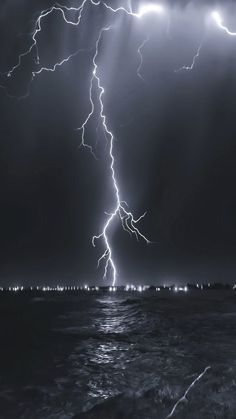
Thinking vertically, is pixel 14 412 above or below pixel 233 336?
below

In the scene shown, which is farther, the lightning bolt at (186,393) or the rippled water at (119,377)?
the rippled water at (119,377)

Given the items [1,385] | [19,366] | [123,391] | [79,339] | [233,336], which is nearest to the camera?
[123,391]

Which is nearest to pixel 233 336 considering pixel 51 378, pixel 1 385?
pixel 51 378

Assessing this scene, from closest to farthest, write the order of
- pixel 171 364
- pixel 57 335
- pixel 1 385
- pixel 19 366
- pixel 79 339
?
pixel 1 385
pixel 171 364
pixel 19 366
pixel 79 339
pixel 57 335

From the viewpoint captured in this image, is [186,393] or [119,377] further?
[119,377]

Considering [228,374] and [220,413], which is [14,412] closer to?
[220,413]

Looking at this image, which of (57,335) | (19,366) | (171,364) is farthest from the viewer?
(57,335)

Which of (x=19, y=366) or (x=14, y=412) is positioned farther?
(x=19, y=366)

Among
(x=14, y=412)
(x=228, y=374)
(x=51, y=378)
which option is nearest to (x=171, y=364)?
(x=228, y=374)

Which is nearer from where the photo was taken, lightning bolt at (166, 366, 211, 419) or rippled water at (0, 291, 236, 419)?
lightning bolt at (166, 366, 211, 419)

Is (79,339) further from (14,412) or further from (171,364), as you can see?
(14,412)
